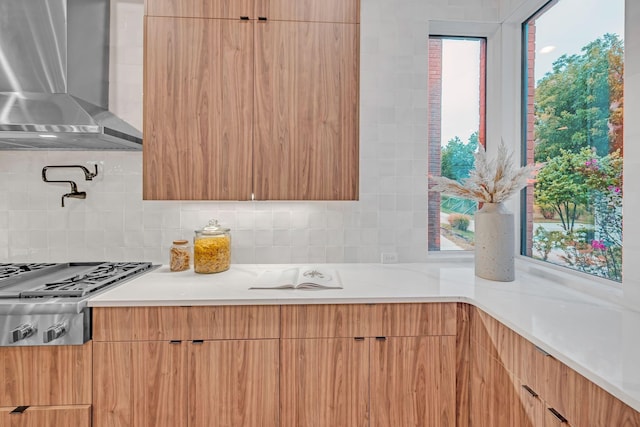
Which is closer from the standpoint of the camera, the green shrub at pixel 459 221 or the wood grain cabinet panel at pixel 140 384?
the wood grain cabinet panel at pixel 140 384

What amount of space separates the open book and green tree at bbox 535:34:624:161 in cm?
128

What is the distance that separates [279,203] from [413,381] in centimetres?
118

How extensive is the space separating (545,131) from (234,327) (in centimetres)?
184

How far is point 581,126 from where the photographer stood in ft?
5.16

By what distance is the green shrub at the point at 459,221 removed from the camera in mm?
2203

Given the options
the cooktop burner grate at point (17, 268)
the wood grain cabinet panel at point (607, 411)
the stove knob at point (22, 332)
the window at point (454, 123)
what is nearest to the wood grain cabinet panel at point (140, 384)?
the stove knob at point (22, 332)

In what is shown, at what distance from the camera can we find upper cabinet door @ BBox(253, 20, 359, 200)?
1.81 m

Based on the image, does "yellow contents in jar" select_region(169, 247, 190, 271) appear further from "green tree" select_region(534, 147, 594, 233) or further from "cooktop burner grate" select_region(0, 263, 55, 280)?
"green tree" select_region(534, 147, 594, 233)

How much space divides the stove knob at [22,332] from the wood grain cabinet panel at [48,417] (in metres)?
0.28

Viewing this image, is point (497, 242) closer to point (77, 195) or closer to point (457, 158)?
point (457, 158)

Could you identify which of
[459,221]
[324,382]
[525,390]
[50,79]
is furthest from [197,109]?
[525,390]

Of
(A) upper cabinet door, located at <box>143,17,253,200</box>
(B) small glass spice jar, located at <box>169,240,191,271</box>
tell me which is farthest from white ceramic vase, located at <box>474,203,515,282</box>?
(B) small glass spice jar, located at <box>169,240,191,271</box>

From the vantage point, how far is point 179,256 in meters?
1.87

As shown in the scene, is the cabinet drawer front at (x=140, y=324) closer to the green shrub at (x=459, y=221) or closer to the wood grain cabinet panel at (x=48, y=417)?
the wood grain cabinet panel at (x=48, y=417)
